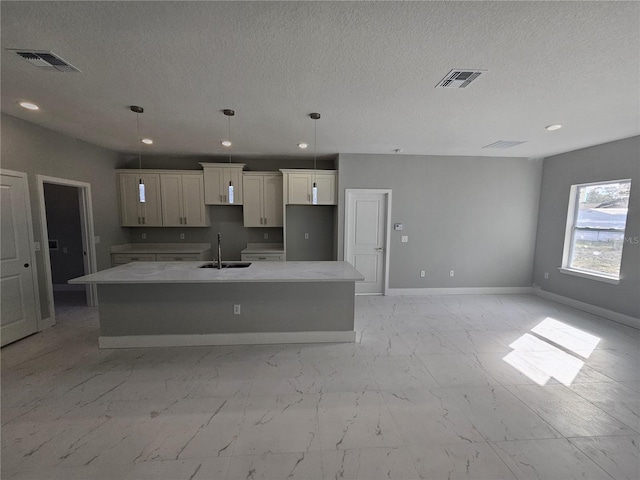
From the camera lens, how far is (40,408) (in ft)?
6.63

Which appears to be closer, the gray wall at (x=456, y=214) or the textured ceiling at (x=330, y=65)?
the textured ceiling at (x=330, y=65)

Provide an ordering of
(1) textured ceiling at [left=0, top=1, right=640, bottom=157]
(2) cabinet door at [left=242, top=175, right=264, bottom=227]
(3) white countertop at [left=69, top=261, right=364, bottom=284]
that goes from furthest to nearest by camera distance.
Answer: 1. (2) cabinet door at [left=242, top=175, right=264, bottom=227]
2. (3) white countertop at [left=69, top=261, right=364, bottom=284]
3. (1) textured ceiling at [left=0, top=1, right=640, bottom=157]

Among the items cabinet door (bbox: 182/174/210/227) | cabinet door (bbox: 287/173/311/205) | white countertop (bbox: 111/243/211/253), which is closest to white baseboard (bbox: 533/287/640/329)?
cabinet door (bbox: 287/173/311/205)

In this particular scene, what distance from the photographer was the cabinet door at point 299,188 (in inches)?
191

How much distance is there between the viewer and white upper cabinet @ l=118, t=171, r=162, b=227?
4.75 meters

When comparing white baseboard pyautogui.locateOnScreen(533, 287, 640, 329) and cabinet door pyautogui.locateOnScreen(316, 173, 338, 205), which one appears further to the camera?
cabinet door pyautogui.locateOnScreen(316, 173, 338, 205)

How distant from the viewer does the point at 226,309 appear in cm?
303

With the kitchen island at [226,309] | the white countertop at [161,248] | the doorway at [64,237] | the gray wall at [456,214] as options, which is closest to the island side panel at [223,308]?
the kitchen island at [226,309]

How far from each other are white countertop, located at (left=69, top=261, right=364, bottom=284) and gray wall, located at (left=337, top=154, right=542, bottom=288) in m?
1.79

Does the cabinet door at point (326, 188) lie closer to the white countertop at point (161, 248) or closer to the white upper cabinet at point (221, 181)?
the white upper cabinet at point (221, 181)

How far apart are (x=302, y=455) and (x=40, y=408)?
212cm

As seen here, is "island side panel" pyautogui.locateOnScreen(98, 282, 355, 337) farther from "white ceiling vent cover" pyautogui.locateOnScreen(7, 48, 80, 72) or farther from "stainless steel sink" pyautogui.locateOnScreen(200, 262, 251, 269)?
"white ceiling vent cover" pyautogui.locateOnScreen(7, 48, 80, 72)

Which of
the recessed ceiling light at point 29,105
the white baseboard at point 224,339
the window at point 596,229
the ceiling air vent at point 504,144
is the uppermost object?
the ceiling air vent at point 504,144

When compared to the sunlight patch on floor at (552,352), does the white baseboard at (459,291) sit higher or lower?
higher
